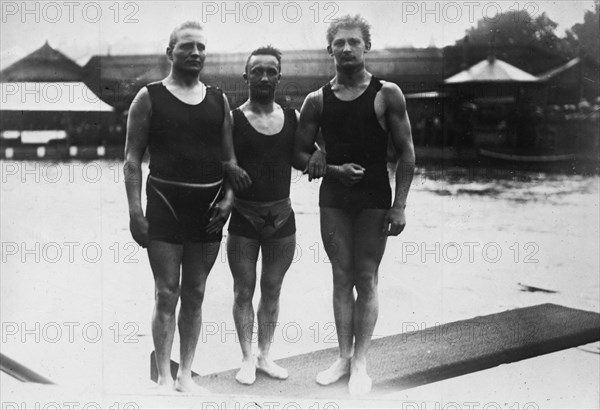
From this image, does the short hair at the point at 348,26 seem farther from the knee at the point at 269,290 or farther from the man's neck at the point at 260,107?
the knee at the point at 269,290

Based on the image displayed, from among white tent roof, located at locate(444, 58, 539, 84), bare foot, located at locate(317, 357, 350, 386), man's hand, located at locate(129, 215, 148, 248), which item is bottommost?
bare foot, located at locate(317, 357, 350, 386)

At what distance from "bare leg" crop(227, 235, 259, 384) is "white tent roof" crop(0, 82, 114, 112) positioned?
1.14 meters

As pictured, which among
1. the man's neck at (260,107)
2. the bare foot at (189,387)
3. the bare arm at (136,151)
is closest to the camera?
the bare arm at (136,151)

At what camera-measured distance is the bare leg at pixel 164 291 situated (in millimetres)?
3775

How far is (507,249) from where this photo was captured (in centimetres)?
421

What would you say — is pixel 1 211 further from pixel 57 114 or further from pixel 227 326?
pixel 227 326

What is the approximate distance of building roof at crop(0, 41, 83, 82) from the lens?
4.23 metres

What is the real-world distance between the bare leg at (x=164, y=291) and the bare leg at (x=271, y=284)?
0.45 metres

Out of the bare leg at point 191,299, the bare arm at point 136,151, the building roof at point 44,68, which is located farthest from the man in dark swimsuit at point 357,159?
the building roof at point 44,68
